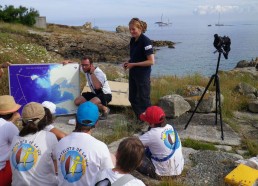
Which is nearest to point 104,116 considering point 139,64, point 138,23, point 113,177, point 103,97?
point 103,97

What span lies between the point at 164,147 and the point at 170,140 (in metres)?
0.12

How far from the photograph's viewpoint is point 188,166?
5.09 meters

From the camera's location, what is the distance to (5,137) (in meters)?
3.83

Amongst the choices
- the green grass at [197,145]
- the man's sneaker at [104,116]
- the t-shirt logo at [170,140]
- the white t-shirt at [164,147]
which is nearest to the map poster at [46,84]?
the man's sneaker at [104,116]

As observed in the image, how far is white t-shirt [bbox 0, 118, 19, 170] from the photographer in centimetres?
380

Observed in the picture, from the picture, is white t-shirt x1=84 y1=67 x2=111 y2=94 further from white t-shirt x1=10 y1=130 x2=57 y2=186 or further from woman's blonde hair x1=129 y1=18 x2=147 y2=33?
white t-shirt x1=10 y1=130 x2=57 y2=186

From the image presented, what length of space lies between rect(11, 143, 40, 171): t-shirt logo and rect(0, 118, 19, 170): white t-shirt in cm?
42

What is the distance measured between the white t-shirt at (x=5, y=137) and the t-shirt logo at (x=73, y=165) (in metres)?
0.92

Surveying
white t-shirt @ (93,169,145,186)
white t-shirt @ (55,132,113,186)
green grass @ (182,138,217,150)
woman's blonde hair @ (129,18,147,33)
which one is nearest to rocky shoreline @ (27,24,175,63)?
woman's blonde hair @ (129,18,147,33)

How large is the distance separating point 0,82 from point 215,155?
5.04m

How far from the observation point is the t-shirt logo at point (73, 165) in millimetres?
3189

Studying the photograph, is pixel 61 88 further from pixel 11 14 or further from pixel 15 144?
pixel 11 14

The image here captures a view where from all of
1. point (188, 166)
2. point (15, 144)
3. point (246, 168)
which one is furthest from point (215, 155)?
point (15, 144)

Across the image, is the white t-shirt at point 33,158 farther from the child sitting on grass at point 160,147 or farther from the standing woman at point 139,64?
the standing woman at point 139,64
